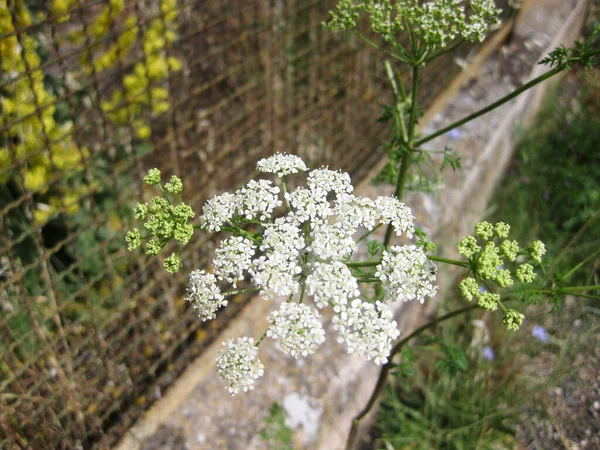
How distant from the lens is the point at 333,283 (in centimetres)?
117

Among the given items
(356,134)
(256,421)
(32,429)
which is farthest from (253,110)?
(32,429)

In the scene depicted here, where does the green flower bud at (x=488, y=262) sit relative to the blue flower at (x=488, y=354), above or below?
below

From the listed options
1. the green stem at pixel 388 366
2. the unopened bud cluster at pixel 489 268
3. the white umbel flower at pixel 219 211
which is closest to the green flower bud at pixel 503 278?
the unopened bud cluster at pixel 489 268

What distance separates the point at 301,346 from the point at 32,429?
67.3 inches

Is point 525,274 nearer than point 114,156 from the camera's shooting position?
Yes

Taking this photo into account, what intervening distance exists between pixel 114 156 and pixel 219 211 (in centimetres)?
227

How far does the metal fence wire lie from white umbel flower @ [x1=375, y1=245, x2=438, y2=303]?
1.36 meters

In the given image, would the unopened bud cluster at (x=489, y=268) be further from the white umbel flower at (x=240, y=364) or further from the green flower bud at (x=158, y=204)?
the green flower bud at (x=158, y=204)

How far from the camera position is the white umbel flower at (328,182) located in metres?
1.29

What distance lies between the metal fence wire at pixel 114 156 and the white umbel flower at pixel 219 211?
96 cm

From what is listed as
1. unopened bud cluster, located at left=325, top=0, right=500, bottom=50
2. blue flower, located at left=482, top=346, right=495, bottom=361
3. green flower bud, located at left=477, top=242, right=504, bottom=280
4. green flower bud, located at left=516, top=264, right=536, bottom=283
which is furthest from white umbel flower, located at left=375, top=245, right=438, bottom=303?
blue flower, located at left=482, top=346, right=495, bottom=361

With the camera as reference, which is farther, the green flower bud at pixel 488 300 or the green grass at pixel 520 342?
the green grass at pixel 520 342

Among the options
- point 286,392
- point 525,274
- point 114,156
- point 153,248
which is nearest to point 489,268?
point 525,274

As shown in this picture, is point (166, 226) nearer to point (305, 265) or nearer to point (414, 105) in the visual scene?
point (305, 265)
